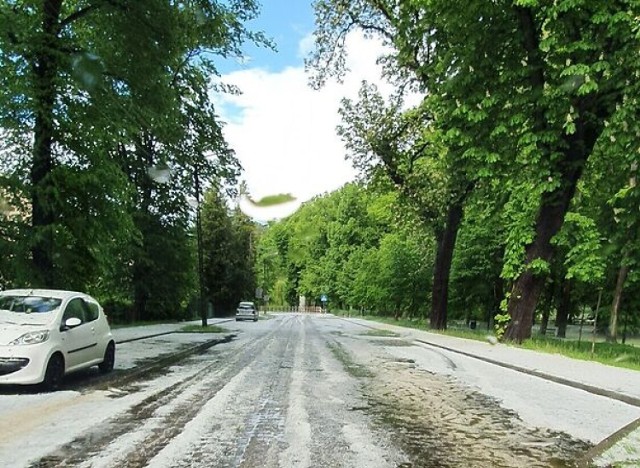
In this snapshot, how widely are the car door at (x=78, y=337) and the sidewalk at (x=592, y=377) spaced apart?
8.11 metres

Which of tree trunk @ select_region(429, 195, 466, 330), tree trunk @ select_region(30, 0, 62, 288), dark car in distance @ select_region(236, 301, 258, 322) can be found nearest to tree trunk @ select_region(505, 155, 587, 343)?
tree trunk @ select_region(429, 195, 466, 330)

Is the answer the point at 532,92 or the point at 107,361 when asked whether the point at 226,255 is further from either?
the point at 107,361

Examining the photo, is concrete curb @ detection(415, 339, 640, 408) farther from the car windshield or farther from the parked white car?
the car windshield

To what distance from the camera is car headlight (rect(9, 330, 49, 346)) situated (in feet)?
31.5

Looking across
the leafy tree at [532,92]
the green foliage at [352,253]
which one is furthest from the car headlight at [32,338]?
the green foliage at [352,253]

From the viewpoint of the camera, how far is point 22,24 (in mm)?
14742

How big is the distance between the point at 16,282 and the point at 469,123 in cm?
1324

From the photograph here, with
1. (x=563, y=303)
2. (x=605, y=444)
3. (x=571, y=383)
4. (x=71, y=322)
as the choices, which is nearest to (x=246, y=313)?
(x=563, y=303)

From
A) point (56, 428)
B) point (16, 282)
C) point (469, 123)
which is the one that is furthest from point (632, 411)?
point (16, 282)

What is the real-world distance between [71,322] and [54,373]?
0.96 m

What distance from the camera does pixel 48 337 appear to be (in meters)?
9.90

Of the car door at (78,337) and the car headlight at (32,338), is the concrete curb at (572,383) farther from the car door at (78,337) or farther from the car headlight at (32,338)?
the car headlight at (32,338)

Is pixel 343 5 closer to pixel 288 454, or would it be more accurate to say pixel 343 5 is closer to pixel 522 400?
pixel 522 400

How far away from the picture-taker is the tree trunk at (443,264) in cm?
3027
